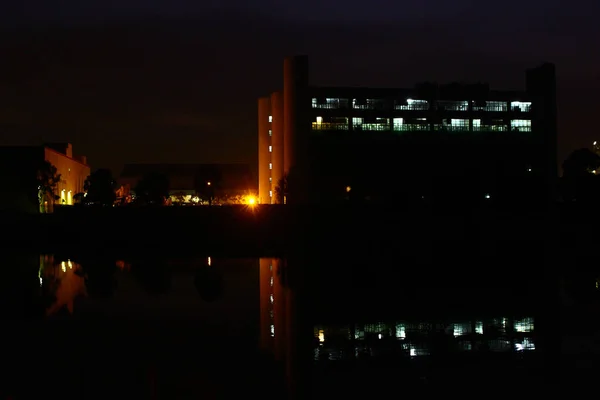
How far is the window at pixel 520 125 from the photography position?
263ft

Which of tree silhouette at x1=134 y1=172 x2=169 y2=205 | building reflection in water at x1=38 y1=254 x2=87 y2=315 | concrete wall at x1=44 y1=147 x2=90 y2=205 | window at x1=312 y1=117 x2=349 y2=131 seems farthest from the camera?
window at x1=312 y1=117 x2=349 y2=131

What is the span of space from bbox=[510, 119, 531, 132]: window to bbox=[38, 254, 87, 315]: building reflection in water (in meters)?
58.7

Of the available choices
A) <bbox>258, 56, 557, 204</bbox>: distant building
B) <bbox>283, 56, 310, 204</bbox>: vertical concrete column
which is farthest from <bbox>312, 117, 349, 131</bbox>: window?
<bbox>283, 56, 310, 204</bbox>: vertical concrete column

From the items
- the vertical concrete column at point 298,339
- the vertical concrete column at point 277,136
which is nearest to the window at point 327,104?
the vertical concrete column at point 277,136

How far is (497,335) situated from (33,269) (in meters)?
19.3

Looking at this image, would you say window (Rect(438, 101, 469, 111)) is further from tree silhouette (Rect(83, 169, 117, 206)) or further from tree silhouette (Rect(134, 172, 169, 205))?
tree silhouette (Rect(83, 169, 117, 206))

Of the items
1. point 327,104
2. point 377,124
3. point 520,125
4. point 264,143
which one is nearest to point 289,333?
point 327,104

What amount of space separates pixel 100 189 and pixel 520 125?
142 feet

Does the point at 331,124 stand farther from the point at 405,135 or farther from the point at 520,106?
the point at 520,106

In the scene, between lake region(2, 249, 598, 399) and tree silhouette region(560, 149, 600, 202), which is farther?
→ tree silhouette region(560, 149, 600, 202)

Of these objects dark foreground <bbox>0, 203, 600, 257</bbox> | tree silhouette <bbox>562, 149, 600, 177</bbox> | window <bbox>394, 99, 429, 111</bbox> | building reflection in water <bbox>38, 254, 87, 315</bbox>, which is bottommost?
building reflection in water <bbox>38, 254, 87, 315</bbox>

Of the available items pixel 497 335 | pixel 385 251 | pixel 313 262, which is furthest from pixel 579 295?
pixel 385 251

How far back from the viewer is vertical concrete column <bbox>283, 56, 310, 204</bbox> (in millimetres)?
74312

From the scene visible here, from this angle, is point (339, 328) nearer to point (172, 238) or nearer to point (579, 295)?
point (579, 295)
